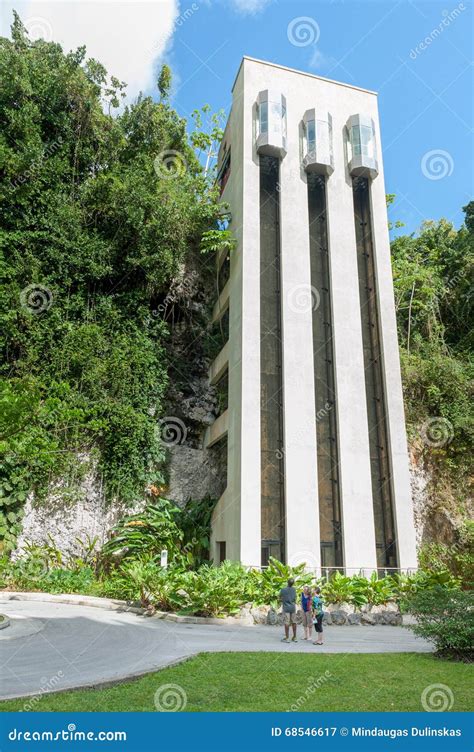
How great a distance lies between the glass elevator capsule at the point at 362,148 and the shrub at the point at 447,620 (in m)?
17.5

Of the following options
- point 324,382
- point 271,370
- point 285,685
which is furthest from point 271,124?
point 285,685

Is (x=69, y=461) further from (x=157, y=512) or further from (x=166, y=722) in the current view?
(x=166, y=722)

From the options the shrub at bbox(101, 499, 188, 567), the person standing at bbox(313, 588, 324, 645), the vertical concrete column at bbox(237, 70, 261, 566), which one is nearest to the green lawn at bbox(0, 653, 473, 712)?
the person standing at bbox(313, 588, 324, 645)

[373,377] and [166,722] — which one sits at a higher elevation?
[373,377]

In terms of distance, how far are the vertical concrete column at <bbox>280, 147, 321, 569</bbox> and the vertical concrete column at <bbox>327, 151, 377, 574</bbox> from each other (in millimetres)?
1060

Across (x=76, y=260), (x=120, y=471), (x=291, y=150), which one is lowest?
(x=120, y=471)

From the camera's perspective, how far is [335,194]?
22.0 metres

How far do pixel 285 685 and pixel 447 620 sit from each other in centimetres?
448

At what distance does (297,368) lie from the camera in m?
19.2

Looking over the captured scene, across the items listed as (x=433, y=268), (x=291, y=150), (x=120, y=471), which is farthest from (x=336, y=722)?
(x=433, y=268)

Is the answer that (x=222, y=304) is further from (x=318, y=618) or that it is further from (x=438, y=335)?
(x=318, y=618)

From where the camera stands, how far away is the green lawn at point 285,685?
5.96 metres

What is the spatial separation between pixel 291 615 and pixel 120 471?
1042 cm

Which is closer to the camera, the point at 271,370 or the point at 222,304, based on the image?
the point at 271,370
